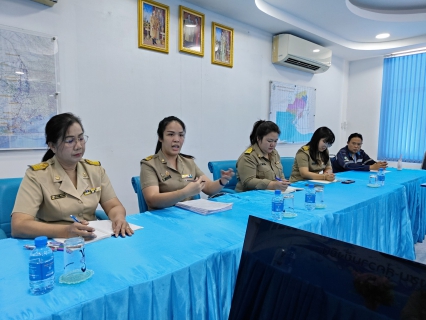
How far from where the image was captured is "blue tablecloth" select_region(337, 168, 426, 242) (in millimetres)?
2832

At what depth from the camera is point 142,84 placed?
2.94m

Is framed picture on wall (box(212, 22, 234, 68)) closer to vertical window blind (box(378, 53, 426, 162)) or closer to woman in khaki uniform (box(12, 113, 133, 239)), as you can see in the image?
woman in khaki uniform (box(12, 113, 133, 239))

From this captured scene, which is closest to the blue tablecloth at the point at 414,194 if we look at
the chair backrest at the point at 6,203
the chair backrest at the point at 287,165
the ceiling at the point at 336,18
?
the chair backrest at the point at 287,165

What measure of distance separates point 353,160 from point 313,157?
1.03m

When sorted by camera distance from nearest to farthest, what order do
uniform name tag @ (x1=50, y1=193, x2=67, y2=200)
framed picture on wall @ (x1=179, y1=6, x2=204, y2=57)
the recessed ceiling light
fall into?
uniform name tag @ (x1=50, y1=193, x2=67, y2=200) < framed picture on wall @ (x1=179, y1=6, x2=204, y2=57) < the recessed ceiling light

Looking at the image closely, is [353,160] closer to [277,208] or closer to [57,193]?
[277,208]

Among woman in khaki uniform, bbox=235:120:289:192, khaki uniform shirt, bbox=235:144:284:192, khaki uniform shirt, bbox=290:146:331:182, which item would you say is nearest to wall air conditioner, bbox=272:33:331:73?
khaki uniform shirt, bbox=290:146:331:182

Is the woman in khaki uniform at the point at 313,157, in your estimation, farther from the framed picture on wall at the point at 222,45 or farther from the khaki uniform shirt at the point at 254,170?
the framed picture on wall at the point at 222,45

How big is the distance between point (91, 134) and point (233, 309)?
2.35 metres

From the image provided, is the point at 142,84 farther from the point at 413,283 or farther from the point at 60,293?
the point at 413,283

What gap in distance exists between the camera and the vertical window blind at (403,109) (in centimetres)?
467

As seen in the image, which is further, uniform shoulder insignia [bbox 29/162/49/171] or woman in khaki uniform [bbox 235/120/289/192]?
woman in khaki uniform [bbox 235/120/289/192]

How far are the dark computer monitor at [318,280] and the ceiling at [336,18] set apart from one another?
315 cm

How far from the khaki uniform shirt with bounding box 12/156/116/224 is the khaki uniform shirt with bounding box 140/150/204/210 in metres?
0.30
